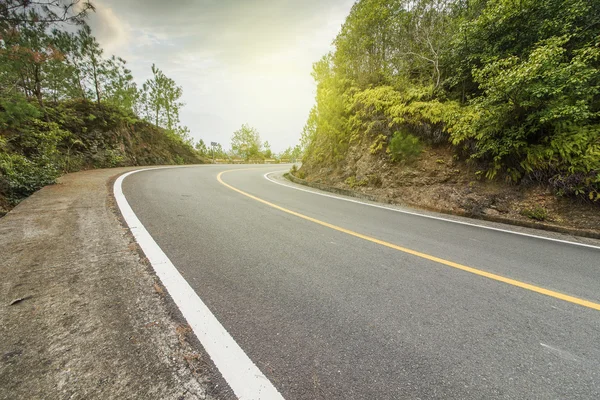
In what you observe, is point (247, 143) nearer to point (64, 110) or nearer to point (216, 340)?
point (64, 110)

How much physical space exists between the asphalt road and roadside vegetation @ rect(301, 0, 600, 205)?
8.90 feet

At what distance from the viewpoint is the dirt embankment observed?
4809 millimetres

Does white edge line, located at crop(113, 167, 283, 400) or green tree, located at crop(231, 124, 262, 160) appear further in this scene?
green tree, located at crop(231, 124, 262, 160)

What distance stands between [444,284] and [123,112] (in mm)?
19928

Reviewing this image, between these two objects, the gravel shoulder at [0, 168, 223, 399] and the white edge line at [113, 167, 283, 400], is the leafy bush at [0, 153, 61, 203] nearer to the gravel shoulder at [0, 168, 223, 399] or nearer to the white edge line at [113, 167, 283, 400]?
the gravel shoulder at [0, 168, 223, 399]

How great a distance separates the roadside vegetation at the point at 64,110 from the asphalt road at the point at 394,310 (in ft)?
17.3

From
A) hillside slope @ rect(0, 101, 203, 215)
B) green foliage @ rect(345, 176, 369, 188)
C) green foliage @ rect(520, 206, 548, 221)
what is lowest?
green foliage @ rect(520, 206, 548, 221)

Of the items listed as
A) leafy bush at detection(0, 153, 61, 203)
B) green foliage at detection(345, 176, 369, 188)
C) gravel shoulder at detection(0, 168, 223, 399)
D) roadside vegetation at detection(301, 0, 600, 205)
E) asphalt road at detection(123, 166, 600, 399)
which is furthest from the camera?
green foliage at detection(345, 176, 369, 188)

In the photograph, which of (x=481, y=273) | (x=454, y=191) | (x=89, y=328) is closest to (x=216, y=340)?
(x=89, y=328)

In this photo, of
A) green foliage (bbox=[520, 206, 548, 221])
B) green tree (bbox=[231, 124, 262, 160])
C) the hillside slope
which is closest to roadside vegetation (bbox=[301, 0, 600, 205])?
green foliage (bbox=[520, 206, 548, 221])

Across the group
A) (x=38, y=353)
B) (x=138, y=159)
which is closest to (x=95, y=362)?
(x=38, y=353)

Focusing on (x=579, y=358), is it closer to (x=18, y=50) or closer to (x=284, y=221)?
(x=284, y=221)

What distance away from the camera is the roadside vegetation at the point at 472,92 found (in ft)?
15.3

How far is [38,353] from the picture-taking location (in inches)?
50.0
